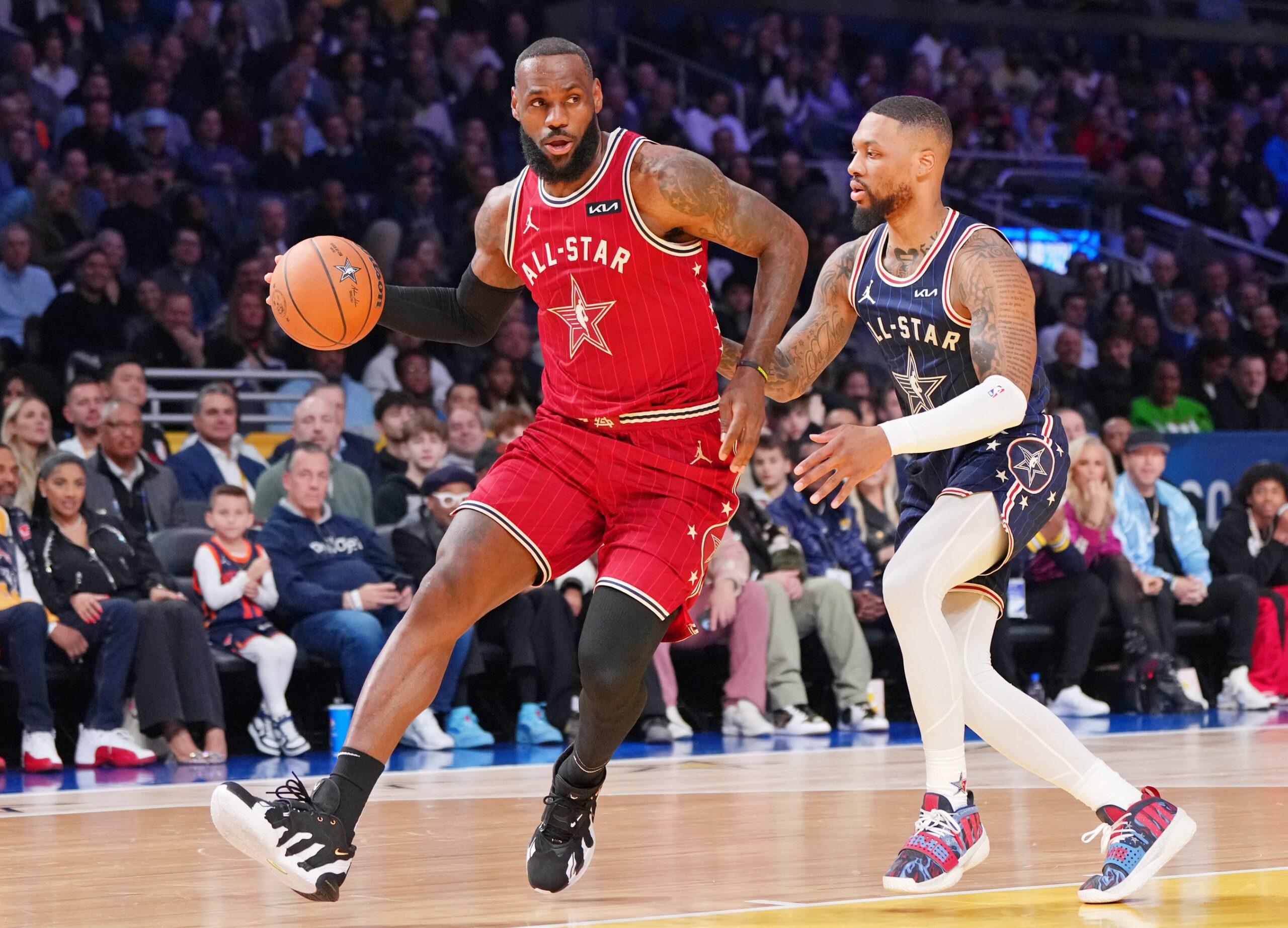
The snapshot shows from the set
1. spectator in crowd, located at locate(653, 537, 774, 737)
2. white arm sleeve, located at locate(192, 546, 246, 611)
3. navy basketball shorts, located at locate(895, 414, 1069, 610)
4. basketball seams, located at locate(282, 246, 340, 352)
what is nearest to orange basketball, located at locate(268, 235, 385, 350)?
basketball seams, located at locate(282, 246, 340, 352)

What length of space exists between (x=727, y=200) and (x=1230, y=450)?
756cm

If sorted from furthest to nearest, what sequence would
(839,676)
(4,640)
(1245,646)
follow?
(1245,646) → (839,676) → (4,640)

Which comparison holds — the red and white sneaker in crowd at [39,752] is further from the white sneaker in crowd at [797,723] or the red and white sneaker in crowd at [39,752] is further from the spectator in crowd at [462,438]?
the white sneaker in crowd at [797,723]

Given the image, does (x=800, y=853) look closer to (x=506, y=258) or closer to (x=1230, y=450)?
(x=506, y=258)

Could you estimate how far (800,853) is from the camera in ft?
15.9

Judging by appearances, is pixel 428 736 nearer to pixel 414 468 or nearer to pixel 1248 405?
pixel 414 468

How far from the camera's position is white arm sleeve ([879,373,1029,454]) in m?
4.05

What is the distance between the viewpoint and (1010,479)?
4.43m

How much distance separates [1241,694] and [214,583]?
18.9 feet

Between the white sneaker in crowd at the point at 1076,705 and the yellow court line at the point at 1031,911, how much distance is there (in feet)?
17.0

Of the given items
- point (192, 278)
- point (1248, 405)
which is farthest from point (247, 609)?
point (1248, 405)

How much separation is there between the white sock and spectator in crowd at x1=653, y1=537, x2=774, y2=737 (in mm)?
4188

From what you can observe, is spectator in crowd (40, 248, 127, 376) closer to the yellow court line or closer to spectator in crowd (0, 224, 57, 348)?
spectator in crowd (0, 224, 57, 348)

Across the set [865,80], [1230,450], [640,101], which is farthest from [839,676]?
[865,80]
